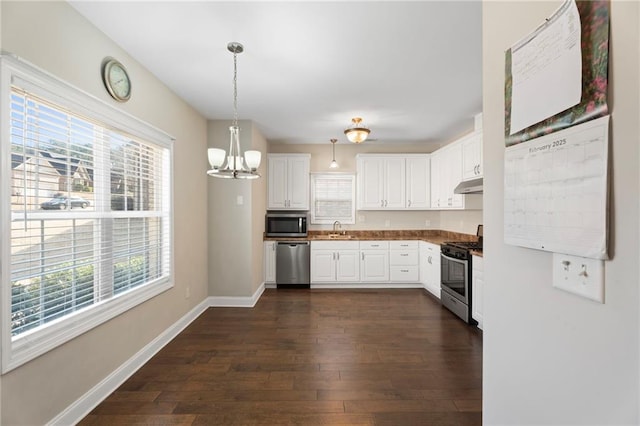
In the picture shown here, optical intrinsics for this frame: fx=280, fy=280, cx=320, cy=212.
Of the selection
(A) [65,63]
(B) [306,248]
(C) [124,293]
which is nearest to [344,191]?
(B) [306,248]

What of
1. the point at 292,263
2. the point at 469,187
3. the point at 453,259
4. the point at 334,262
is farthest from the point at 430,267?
the point at 292,263

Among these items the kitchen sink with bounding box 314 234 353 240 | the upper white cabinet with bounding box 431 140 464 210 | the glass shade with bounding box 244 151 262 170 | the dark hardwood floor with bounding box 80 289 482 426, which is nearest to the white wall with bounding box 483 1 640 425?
the dark hardwood floor with bounding box 80 289 482 426

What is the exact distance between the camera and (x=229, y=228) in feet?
13.1

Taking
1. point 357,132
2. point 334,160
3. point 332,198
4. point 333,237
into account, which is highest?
point 357,132

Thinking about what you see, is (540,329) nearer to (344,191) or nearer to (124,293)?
(124,293)

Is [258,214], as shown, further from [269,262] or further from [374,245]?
[374,245]

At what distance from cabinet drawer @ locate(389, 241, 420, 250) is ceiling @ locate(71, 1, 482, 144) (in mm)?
2162

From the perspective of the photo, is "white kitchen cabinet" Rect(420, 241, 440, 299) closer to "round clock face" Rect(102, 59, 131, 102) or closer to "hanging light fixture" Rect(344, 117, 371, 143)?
"hanging light fixture" Rect(344, 117, 371, 143)

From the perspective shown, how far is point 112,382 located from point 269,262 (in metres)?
2.81

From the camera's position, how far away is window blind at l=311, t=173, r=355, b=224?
545 centimetres

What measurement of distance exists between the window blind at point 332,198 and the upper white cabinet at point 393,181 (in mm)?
282

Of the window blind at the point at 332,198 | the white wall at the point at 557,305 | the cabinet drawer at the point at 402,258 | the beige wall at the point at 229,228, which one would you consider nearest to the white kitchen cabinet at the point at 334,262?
the cabinet drawer at the point at 402,258

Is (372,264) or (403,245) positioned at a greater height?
(403,245)

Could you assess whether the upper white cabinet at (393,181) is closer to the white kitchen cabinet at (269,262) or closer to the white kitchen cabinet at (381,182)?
the white kitchen cabinet at (381,182)
